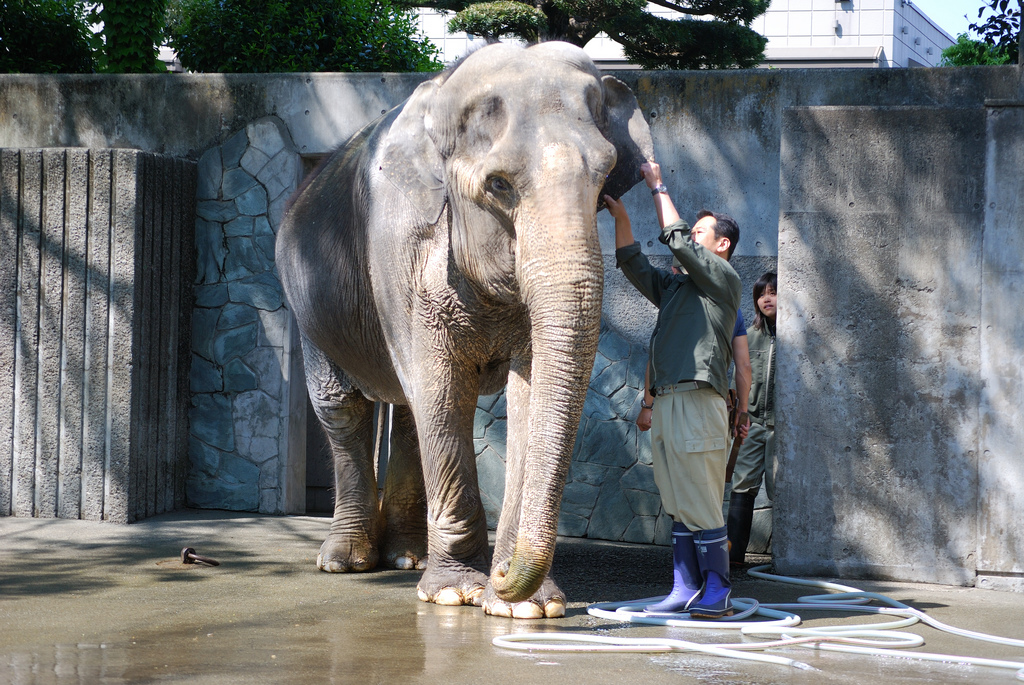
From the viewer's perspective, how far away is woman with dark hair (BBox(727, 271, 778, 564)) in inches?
231

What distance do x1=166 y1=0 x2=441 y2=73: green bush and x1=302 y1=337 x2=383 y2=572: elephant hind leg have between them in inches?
148

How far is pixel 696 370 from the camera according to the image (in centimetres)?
427

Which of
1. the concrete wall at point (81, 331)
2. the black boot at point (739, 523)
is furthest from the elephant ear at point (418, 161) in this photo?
the concrete wall at point (81, 331)

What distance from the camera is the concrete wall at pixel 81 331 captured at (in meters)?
6.53

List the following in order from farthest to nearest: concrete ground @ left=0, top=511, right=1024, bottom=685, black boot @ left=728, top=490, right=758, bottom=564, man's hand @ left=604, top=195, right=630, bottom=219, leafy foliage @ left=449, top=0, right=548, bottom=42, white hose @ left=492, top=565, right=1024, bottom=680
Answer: leafy foliage @ left=449, top=0, right=548, bottom=42 → black boot @ left=728, top=490, right=758, bottom=564 → man's hand @ left=604, top=195, right=630, bottom=219 → white hose @ left=492, top=565, right=1024, bottom=680 → concrete ground @ left=0, top=511, right=1024, bottom=685

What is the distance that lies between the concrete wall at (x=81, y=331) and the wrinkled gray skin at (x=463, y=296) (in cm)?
128

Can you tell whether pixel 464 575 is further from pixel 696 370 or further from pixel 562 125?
pixel 562 125

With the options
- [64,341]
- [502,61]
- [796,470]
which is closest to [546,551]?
[502,61]

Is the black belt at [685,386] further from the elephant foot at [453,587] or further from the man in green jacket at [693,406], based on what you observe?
the elephant foot at [453,587]

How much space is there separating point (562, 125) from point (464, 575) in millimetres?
1825

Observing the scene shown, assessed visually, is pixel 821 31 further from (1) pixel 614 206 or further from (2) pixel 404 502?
(1) pixel 614 206

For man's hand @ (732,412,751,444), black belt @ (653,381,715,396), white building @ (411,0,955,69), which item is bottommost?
man's hand @ (732,412,751,444)

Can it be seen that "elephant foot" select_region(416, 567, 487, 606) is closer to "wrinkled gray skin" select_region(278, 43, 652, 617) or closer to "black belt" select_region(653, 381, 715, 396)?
"wrinkled gray skin" select_region(278, 43, 652, 617)

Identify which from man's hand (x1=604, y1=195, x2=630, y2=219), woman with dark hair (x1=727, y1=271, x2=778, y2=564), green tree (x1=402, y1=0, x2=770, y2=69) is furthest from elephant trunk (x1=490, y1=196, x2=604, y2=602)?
green tree (x1=402, y1=0, x2=770, y2=69)
